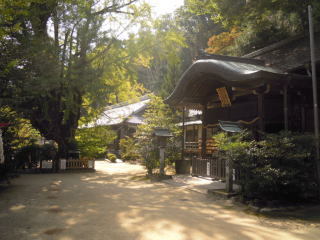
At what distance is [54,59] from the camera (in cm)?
1180

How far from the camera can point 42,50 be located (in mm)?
11031

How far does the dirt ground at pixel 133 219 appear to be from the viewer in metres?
4.83

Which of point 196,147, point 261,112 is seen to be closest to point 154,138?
point 261,112

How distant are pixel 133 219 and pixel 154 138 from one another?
342 inches

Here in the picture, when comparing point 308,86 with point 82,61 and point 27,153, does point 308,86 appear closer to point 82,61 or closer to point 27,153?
point 82,61

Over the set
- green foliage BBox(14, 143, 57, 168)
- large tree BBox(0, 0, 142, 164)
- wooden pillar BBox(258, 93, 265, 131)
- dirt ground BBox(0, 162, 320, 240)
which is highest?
large tree BBox(0, 0, 142, 164)

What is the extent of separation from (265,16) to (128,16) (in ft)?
26.9

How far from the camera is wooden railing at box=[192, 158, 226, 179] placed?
1066cm

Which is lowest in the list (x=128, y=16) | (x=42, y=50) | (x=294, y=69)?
(x=294, y=69)

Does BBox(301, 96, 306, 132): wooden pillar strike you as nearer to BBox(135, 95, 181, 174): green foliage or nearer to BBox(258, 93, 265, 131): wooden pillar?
BBox(258, 93, 265, 131): wooden pillar

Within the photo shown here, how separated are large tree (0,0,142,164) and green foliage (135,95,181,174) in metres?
3.54

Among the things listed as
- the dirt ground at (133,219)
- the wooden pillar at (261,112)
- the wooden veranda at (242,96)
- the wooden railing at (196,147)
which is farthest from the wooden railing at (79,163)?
the wooden pillar at (261,112)

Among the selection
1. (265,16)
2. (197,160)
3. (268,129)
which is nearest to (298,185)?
(268,129)

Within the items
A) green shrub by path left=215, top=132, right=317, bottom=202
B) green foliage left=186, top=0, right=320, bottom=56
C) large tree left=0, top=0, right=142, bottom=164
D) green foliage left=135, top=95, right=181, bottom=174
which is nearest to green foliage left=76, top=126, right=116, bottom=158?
large tree left=0, top=0, right=142, bottom=164
